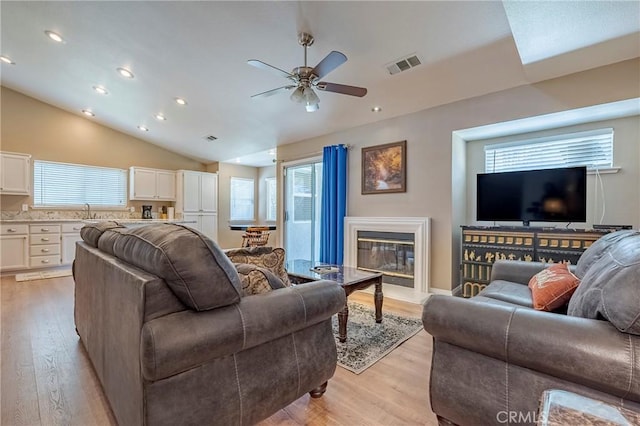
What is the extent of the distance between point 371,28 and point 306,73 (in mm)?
795

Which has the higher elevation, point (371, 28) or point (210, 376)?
point (371, 28)

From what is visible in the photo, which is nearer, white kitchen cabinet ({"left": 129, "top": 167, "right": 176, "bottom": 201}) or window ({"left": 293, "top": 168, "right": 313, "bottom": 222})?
window ({"left": 293, "top": 168, "right": 313, "bottom": 222})

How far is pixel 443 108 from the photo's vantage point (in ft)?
12.4

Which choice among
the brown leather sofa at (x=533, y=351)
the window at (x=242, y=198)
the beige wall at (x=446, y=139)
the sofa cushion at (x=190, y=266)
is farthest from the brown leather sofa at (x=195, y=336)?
the window at (x=242, y=198)

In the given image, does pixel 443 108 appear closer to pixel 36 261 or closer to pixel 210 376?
pixel 210 376

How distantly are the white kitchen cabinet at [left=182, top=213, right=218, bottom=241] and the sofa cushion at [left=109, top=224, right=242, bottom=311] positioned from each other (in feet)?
20.6

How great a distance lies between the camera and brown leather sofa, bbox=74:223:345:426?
1.08m

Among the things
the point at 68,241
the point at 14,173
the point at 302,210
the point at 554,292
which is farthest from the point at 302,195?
the point at 14,173

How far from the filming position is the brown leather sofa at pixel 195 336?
108 cm

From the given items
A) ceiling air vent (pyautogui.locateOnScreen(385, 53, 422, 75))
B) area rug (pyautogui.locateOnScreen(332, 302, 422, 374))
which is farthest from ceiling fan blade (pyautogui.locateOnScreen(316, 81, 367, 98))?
area rug (pyautogui.locateOnScreen(332, 302, 422, 374))

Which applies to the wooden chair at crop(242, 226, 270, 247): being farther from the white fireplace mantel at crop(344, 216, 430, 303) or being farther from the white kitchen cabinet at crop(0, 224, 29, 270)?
the white kitchen cabinet at crop(0, 224, 29, 270)

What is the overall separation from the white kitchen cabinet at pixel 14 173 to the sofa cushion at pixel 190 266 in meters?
6.00

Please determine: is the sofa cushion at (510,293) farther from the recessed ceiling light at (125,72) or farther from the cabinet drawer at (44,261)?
the cabinet drawer at (44,261)

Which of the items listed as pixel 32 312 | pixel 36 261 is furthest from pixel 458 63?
pixel 36 261
